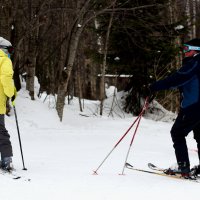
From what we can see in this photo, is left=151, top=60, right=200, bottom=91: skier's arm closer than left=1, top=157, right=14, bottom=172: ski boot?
Yes

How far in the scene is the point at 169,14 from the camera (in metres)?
19.8

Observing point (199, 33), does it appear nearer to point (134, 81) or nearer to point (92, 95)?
point (92, 95)

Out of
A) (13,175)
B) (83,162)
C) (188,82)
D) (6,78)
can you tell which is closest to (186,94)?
(188,82)

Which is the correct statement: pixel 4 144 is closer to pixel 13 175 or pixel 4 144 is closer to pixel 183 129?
pixel 13 175

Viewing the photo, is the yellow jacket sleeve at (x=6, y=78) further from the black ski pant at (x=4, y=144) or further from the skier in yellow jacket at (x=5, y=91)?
the black ski pant at (x=4, y=144)

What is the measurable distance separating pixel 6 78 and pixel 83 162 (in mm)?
2028

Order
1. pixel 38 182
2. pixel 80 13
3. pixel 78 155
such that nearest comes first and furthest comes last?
pixel 38 182 < pixel 78 155 < pixel 80 13

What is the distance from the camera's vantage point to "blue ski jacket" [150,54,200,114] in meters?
4.80

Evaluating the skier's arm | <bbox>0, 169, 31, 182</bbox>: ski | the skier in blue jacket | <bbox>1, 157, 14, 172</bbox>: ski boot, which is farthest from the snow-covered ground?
the skier's arm

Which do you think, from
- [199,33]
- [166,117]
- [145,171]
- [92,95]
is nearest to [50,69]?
[92,95]

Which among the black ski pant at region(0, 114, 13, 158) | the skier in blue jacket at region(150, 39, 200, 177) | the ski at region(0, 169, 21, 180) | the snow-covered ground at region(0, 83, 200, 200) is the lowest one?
the snow-covered ground at region(0, 83, 200, 200)

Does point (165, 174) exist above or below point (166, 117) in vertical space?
above

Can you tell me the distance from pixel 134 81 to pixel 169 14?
5587mm

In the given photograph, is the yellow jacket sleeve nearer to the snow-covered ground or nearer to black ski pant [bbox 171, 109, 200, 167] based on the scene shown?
the snow-covered ground
